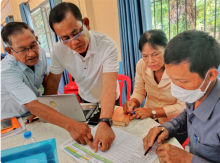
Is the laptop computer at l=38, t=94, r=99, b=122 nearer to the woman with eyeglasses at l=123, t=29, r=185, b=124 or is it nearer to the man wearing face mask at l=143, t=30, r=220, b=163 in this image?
the woman with eyeglasses at l=123, t=29, r=185, b=124

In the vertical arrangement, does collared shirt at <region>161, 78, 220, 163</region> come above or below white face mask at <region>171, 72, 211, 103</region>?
below

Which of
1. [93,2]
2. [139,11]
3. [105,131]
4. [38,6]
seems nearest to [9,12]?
[38,6]

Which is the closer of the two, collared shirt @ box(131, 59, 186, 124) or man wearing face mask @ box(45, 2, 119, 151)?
man wearing face mask @ box(45, 2, 119, 151)

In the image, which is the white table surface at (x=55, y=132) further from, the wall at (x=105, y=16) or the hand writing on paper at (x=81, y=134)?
the wall at (x=105, y=16)

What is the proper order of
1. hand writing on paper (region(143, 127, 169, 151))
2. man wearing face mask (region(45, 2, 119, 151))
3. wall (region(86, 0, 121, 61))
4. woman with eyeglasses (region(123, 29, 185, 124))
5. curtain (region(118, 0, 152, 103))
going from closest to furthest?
hand writing on paper (region(143, 127, 169, 151)) < man wearing face mask (region(45, 2, 119, 151)) < woman with eyeglasses (region(123, 29, 185, 124)) < curtain (region(118, 0, 152, 103)) < wall (region(86, 0, 121, 61))

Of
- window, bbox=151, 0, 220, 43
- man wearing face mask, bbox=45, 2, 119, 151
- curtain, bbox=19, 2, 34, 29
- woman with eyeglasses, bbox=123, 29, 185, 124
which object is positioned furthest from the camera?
curtain, bbox=19, 2, 34, 29

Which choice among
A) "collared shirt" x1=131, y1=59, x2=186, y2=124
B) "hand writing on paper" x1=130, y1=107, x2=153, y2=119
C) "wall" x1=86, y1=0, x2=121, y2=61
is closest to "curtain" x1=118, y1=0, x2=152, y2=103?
"wall" x1=86, y1=0, x2=121, y2=61

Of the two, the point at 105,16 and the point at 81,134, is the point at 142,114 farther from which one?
the point at 105,16

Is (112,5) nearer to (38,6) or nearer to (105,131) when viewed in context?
(105,131)

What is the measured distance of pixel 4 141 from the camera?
106cm

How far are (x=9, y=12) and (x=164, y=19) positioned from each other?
21.6 ft

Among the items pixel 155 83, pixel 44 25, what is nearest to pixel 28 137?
pixel 155 83

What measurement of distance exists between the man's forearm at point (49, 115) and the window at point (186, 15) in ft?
5.80

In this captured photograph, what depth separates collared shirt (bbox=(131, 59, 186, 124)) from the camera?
1.40m
